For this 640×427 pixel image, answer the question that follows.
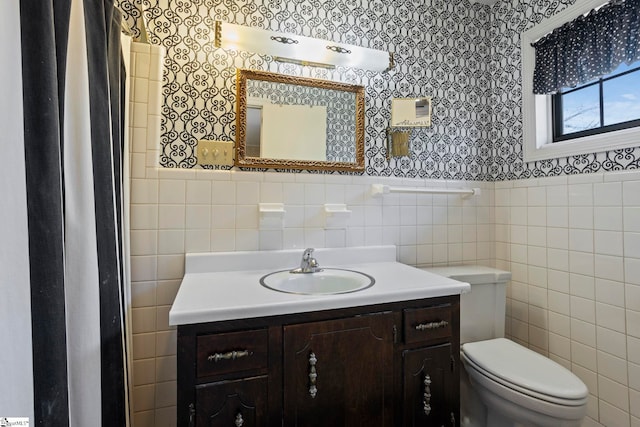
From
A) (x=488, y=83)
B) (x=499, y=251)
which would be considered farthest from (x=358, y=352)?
(x=488, y=83)

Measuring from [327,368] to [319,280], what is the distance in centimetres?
43

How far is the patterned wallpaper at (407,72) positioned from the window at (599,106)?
0.54 ft

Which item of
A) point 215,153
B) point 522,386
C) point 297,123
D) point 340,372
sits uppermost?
point 297,123

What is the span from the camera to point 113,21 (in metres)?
1.00

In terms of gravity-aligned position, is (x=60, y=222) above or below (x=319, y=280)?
above

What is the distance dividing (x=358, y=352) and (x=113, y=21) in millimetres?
1407

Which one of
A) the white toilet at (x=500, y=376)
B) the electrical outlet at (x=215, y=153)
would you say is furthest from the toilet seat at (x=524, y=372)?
the electrical outlet at (x=215, y=153)

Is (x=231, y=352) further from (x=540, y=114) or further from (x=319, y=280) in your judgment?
(x=540, y=114)

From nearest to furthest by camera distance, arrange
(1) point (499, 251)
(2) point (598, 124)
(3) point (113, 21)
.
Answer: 1. (3) point (113, 21)
2. (2) point (598, 124)
3. (1) point (499, 251)

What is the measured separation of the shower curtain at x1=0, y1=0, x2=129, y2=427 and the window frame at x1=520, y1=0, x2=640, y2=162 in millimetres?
1942

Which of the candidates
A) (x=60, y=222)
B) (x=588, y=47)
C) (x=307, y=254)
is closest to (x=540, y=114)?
(x=588, y=47)

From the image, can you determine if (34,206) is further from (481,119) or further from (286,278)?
(481,119)

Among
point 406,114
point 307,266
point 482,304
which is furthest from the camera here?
point 406,114

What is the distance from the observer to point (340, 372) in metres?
0.99
